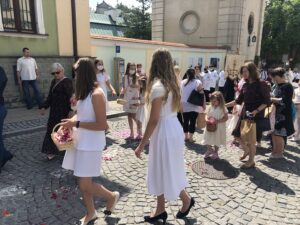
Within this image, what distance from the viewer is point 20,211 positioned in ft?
11.5

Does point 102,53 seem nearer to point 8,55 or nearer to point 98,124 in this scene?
point 8,55

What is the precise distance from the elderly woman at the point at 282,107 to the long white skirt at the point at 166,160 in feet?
10.0

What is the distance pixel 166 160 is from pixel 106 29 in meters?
31.0

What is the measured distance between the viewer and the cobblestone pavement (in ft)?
11.3

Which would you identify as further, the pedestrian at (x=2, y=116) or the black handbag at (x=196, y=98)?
the black handbag at (x=196, y=98)

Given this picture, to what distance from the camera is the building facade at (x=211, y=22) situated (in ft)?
75.1

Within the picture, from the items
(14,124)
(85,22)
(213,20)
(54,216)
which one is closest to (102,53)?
(85,22)

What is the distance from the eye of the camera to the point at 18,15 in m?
9.51

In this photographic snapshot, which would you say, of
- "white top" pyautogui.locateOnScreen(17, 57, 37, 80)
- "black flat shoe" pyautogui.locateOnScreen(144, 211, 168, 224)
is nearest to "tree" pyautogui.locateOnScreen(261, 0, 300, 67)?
"white top" pyautogui.locateOnScreen(17, 57, 37, 80)

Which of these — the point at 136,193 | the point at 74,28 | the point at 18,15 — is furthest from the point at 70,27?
the point at 136,193

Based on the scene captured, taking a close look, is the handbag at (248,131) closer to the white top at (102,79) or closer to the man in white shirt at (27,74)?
the white top at (102,79)

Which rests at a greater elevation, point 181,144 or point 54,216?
point 181,144

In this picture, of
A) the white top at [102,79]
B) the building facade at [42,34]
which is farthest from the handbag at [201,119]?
the building facade at [42,34]

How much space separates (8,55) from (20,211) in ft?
23.4
